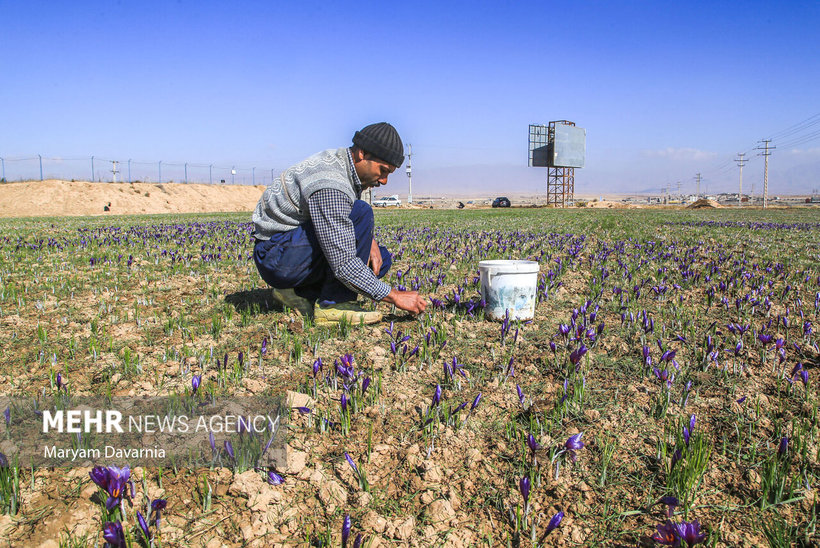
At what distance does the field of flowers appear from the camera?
7.43 feet

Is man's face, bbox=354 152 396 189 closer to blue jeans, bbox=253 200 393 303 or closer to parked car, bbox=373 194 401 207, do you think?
blue jeans, bbox=253 200 393 303

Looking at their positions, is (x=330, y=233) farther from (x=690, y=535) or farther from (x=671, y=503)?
(x=690, y=535)

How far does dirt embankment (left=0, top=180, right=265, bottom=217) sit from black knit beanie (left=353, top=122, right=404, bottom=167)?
157 feet

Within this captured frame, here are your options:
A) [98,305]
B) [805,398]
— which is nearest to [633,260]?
[805,398]

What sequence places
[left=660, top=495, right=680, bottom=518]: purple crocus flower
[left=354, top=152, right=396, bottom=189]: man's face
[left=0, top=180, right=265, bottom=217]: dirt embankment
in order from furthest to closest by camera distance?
[left=0, top=180, right=265, bottom=217]: dirt embankment → [left=354, top=152, right=396, bottom=189]: man's face → [left=660, top=495, right=680, bottom=518]: purple crocus flower

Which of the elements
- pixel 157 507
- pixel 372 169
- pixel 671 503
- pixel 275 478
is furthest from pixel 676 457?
pixel 372 169

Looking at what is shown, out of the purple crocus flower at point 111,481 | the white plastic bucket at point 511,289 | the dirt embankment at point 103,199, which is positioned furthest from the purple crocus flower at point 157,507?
the dirt embankment at point 103,199

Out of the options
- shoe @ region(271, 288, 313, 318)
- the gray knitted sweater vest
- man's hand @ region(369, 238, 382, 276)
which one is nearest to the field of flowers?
shoe @ region(271, 288, 313, 318)

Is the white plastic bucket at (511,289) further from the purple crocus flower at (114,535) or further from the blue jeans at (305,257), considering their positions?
the purple crocus flower at (114,535)

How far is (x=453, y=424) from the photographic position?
3156mm

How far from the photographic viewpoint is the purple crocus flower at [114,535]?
5.97ft

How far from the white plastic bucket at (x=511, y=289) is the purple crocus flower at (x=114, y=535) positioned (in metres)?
3.89

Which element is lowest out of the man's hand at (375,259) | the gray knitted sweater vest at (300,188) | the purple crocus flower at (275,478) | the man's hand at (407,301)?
the purple crocus flower at (275,478)

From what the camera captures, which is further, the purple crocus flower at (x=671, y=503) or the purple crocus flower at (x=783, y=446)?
the purple crocus flower at (x=783, y=446)
